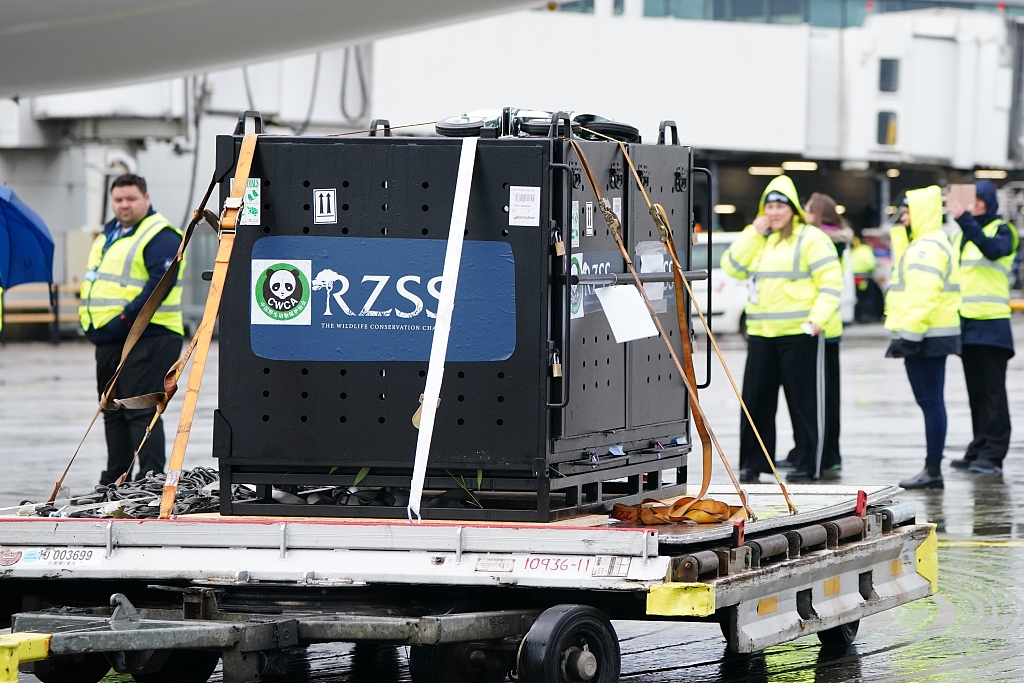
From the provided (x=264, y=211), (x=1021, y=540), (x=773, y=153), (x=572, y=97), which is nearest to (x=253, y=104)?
(x=572, y=97)

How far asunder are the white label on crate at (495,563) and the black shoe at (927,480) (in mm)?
6208

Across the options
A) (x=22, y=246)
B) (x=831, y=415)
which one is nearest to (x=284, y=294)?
(x=22, y=246)

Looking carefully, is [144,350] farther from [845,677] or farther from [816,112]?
[816,112]

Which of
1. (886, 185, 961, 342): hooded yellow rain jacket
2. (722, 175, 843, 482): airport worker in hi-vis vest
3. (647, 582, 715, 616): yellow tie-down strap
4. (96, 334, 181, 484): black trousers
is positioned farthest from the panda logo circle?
(886, 185, 961, 342): hooded yellow rain jacket

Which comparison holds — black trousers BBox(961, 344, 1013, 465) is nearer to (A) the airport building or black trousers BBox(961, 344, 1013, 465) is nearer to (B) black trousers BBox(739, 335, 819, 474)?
(B) black trousers BBox(739, 335, 819, 474)

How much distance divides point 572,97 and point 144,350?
801 inches

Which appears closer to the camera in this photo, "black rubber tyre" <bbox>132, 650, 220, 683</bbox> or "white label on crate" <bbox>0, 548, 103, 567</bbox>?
"white label on crate" <bbox>0, 548, 103, 567</bbox>

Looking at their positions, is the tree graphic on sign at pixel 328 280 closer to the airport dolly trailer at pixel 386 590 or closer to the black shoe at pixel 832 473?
the airport dolly trailer at pixel 386 590

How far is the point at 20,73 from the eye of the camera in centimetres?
1101

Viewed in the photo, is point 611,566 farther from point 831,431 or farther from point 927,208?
point 831,431

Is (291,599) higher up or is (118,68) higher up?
(118,68)

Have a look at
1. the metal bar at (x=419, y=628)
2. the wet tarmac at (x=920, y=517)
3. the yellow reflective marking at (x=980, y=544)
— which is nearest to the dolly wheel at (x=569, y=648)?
the metal bar at (x=419, y=628)

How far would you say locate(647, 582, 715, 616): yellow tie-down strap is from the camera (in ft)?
15.4

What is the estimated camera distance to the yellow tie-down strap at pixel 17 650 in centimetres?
443
